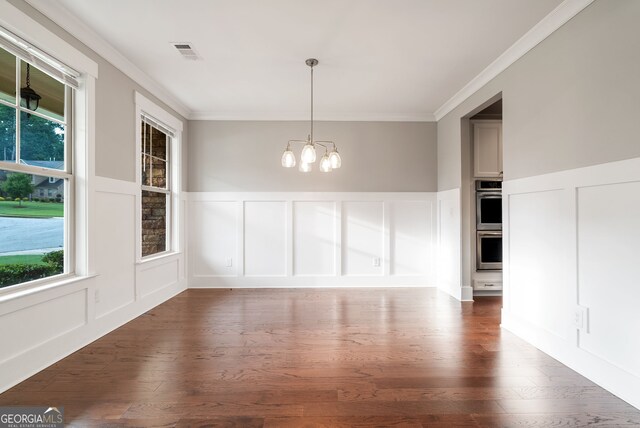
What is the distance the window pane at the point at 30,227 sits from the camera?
208 cm

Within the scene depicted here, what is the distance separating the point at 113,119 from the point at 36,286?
1.62 m

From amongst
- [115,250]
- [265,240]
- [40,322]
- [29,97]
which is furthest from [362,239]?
[29,97]

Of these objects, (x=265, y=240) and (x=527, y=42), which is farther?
(x=265, y=240)

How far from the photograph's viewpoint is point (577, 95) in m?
2.21

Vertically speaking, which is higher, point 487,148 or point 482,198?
point 487,148

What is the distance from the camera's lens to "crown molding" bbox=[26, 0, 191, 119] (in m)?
2.24

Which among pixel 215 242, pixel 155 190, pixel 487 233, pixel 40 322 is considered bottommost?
pixel 40 322

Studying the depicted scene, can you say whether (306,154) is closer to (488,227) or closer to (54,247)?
(54,247)

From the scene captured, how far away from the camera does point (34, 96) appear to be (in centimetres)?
228

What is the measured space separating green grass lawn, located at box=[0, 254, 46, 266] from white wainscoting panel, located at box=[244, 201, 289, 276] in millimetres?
2559

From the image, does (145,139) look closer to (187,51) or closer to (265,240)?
(187,51)

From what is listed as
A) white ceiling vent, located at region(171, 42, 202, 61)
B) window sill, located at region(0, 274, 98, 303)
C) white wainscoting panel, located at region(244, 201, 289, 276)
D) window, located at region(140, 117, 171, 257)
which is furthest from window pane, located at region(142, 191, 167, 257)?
white ceiling vent, located at region(171, 42, 202, 61)

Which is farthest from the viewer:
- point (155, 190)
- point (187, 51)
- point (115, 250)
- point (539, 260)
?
point (155, 190)

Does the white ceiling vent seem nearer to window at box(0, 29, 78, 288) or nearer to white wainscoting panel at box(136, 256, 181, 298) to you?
window at box(0, 29, 78, 288)
